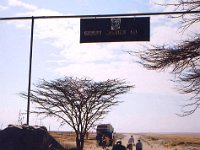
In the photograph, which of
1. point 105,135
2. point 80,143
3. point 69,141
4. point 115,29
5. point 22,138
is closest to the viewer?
point 115,29

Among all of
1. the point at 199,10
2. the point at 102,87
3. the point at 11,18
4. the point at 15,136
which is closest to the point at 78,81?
the point at 102,87

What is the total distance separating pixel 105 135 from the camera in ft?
174

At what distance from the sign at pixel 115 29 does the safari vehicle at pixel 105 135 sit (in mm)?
33612

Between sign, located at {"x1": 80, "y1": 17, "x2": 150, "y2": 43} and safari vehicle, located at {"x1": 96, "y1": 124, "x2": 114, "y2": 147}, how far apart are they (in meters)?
33.6

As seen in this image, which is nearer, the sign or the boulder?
the sign

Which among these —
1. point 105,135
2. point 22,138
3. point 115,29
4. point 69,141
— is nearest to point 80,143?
point 105,135

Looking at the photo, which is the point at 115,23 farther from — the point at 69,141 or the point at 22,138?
the point at 69,141

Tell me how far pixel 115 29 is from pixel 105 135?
38.1 meters

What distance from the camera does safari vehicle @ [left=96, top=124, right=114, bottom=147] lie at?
167 ft

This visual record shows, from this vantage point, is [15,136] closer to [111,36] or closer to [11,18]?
[11,18]

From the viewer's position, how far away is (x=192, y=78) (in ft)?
42.8

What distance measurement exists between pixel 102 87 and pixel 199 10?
24.9 m

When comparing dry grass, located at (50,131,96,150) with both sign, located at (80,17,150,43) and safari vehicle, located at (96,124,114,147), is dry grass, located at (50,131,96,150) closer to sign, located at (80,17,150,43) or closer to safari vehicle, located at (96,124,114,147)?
safari vehicle, located at (96,124,114,147)

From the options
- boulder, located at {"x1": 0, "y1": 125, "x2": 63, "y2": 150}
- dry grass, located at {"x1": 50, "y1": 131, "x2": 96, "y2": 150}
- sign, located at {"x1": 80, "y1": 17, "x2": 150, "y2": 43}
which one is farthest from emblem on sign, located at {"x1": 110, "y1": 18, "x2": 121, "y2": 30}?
dry grass, located at {"x1": 50, "y1": 131, "x2": 96, "y2": 150}
